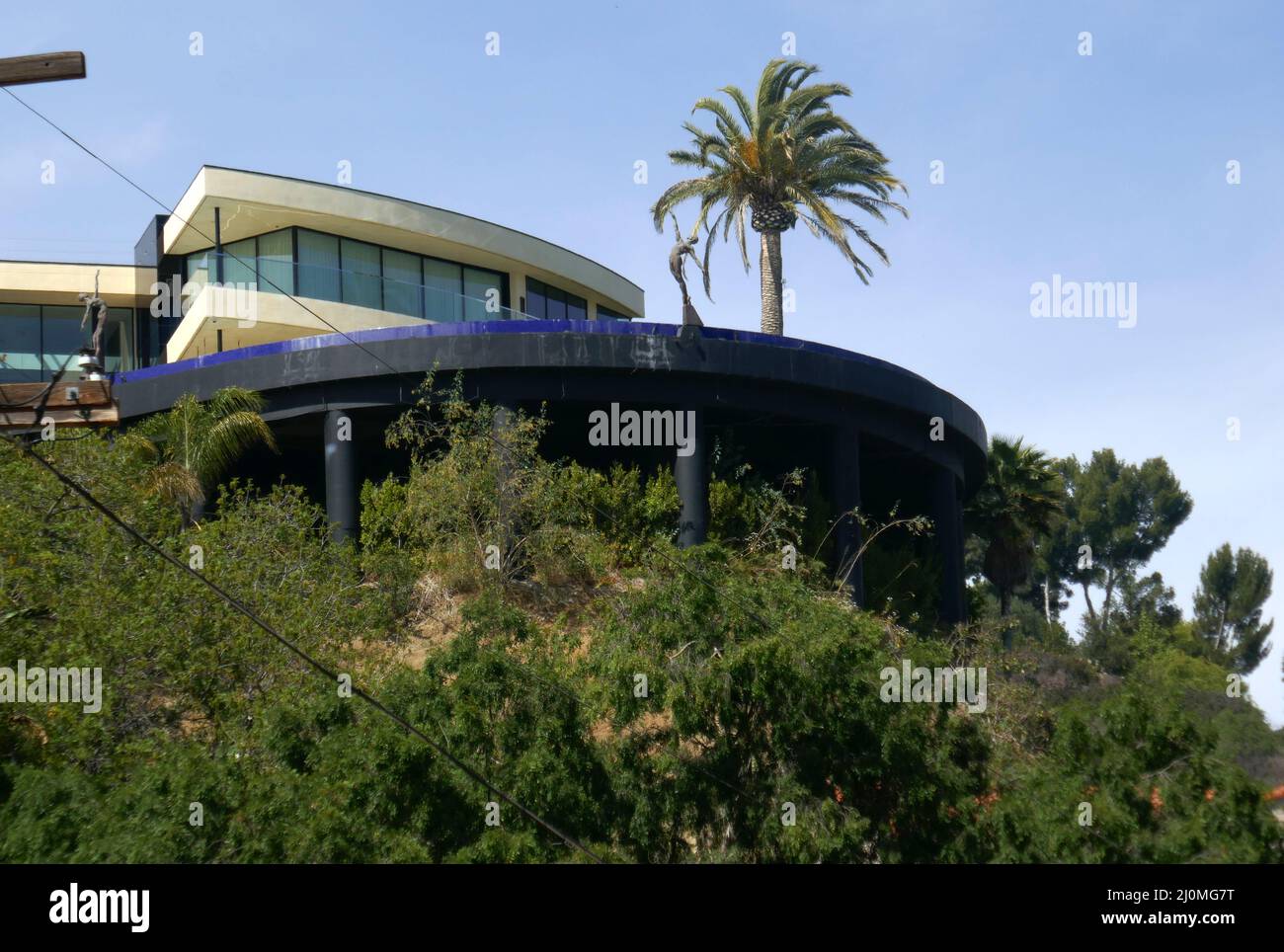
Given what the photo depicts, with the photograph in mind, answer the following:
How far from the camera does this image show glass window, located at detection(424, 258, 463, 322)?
33.7 meters

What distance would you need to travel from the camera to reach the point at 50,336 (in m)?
37.5

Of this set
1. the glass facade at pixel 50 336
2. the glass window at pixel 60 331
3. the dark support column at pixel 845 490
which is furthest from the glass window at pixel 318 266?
the dark support column at pixel 845 490

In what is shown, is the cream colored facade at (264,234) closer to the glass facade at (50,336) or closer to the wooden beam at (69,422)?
the glass facade at (50,336)

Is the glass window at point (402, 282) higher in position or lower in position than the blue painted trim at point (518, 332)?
higher

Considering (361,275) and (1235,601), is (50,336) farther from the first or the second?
(1235,601)

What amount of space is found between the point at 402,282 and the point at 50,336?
11.0 m

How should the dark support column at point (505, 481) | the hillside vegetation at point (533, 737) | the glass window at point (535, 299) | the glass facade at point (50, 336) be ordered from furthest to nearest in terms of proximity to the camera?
the glass window at point (535, 299) < the glass facade at point (50, 336) < the dark support column at point (505, 481) < the hillside vegetation at point (533, 737)

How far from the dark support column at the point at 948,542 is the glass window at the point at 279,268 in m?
15.2

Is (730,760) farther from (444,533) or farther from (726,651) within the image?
(444,533)

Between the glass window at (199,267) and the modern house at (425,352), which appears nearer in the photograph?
the modern house at (425,352)

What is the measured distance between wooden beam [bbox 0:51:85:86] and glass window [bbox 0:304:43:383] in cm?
2686

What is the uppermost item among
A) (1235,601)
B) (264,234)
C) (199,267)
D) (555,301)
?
(264,234)

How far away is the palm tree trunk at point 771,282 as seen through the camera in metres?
32.2

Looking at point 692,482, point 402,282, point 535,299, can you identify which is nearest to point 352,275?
point 402,282
